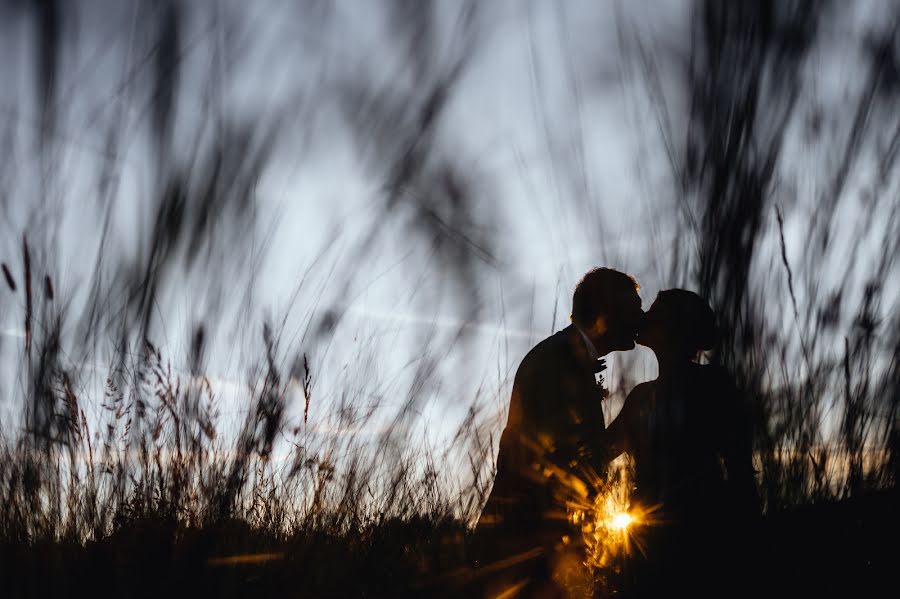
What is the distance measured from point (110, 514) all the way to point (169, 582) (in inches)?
10.4

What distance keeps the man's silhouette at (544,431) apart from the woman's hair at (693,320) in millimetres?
482

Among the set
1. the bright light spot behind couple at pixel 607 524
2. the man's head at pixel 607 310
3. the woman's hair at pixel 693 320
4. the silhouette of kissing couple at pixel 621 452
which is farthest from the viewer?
the man's head at pixel 607 310

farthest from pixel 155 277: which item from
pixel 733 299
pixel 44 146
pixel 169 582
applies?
pixel 733 299

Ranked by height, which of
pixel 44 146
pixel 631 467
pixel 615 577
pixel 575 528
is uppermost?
pixel 44 146

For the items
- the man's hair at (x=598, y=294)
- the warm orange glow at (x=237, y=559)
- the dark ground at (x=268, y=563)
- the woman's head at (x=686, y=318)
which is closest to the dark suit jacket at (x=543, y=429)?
the man's hair at (x=598, y=294)

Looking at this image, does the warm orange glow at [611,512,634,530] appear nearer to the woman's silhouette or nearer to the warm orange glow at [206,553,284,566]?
the woman's silhouette

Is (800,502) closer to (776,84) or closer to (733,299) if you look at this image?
(733,299)

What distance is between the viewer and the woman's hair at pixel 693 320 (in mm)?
1090

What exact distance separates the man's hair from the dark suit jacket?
0.36 feet

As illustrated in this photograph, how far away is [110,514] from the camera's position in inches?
54.4

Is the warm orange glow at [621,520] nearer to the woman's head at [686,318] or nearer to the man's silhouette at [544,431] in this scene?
the man's silhouette at [544,431]

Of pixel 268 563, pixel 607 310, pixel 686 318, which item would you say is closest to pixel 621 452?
pixel 607 310

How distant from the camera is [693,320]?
1.13 meters

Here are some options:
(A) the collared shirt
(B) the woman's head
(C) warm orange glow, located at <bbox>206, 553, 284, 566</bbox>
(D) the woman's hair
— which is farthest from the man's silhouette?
(C) warm orange glow, located at <bbox>206, 553, 284, 566</bbox>
